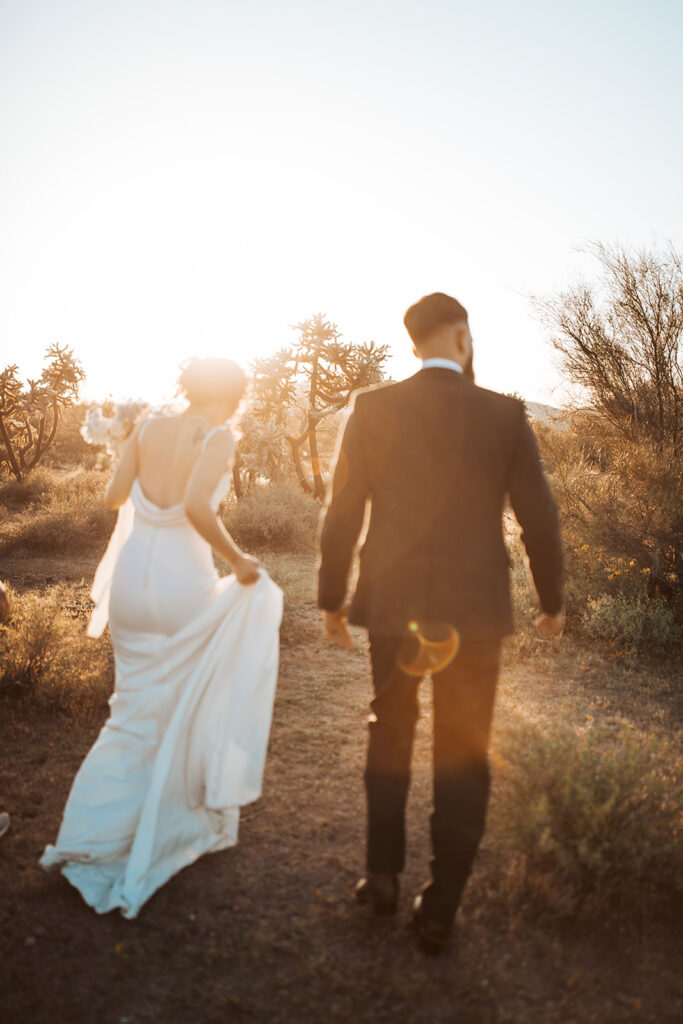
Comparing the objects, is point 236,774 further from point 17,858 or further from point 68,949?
point 17,858

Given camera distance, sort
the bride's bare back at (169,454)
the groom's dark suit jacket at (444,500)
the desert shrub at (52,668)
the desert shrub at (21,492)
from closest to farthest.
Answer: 1. the groom's dark suit jacket at (444,500)
2. the bride's bare back at (169,454)
3. the desert shrub at (52,668)
4. the desert shrub at (21,492)

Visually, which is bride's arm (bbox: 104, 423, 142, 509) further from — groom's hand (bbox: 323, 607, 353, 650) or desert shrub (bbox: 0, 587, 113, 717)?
desert shrub (bbox: 0, 587, 113, 717)

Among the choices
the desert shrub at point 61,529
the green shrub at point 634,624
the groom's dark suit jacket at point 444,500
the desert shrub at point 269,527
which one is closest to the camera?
the groom's dark suit jacket at point 444,500

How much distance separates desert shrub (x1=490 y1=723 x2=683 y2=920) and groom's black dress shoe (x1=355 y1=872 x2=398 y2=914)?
0.48 meters

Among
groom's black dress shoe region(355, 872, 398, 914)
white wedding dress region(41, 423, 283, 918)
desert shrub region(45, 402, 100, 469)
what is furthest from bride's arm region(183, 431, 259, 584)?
desert shrub region(45, 402, 100, 469)

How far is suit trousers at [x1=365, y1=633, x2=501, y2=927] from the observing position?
2156mm

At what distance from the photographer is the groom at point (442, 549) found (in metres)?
2.13

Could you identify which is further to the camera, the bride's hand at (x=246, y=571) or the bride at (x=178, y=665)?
the bride's hand at (x=246, y=571)

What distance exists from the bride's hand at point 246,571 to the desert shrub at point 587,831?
4.61 ft

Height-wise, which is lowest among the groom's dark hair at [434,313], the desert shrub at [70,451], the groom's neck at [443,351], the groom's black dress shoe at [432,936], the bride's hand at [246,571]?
the groom's black dress shoe at [432,936]

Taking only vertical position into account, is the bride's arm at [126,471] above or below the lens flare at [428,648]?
above

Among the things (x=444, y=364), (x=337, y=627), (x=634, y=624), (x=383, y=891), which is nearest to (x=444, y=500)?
(x=444, y=364)

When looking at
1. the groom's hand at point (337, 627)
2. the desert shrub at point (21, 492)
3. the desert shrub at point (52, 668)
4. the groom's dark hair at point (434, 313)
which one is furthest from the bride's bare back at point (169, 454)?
the desert shrub at point (21, 492)

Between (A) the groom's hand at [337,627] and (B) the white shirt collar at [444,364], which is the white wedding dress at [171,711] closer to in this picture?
(A) the groom's hand at [337,627]
